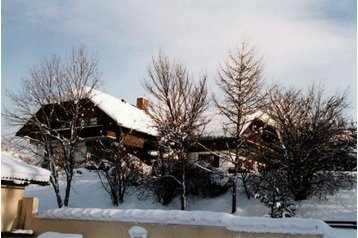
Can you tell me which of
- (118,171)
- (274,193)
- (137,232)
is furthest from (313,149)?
(137,232)

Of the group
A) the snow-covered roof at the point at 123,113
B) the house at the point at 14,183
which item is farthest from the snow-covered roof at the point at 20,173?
the snow-covered roof at the point at 123,113

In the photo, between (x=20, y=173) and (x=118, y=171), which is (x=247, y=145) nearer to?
(x=118, y=171)

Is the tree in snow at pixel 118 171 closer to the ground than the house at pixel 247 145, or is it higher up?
closer to the ground

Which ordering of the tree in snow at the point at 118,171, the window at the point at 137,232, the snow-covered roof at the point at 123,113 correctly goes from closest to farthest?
the window at the point at 137,232 → the tree in snow at the point at 118,171 → the snow-covered roof at the point at 123,113

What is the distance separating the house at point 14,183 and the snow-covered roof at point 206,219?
0.70 meters

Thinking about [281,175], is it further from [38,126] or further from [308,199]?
[38,126]

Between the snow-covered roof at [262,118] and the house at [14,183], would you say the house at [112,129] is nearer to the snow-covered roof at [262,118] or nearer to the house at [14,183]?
the snow-covered roof at [262,118]

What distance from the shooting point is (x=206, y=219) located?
992cm

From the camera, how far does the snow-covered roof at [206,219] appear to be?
8938mm

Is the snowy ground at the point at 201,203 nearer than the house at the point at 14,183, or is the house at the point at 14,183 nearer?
the house at the point at 14,183

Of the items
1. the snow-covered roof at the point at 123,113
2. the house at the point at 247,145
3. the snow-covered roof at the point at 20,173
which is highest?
the snow-covered roof at the point at 123,113

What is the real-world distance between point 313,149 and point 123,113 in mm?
15338

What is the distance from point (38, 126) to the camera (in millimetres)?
23641

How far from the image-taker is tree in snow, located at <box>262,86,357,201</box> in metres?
21.3
